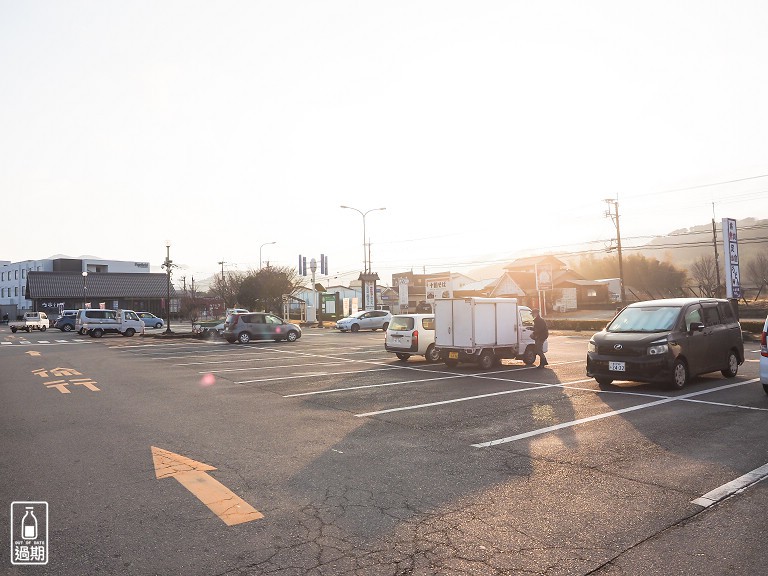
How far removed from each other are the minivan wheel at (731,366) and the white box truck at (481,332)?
5.14 m

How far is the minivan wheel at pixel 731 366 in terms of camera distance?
1242 centimetres

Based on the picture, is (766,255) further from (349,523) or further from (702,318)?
(349,523)

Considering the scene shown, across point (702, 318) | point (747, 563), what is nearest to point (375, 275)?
point (702, 318)

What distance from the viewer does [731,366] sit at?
12.5 meters

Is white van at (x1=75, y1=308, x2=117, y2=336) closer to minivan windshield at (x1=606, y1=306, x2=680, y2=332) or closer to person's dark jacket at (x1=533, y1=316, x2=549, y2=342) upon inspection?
person's dark jacket at (x1=533, y1=316, x2=549, y2=342)

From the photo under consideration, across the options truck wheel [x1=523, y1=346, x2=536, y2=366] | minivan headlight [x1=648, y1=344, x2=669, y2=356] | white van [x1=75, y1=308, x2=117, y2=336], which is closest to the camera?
Answer: minivan headlight [x1=648, y1=344, x2=669, y2=356]

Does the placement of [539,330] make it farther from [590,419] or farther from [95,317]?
[95,317]

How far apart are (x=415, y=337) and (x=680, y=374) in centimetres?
860

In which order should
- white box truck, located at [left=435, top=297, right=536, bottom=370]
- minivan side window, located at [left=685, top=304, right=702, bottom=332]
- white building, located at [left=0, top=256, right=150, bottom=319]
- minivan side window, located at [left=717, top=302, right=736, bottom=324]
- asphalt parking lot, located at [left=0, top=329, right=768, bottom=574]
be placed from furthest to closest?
white building, located at [left=0, top=256, right=150, bottom=319] < white box truck, located at [left=435, top=297, right=536, bottom=370] < minivan side window, located at [left=717, top=302, right=736, bottom=324] < minivan side window, located at [left=685, top=304, right=702, bottom=332] < asphalt parking lot, located at [left=0, top=329, right=768, bottom=574]

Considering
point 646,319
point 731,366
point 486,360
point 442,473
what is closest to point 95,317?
point 486,360

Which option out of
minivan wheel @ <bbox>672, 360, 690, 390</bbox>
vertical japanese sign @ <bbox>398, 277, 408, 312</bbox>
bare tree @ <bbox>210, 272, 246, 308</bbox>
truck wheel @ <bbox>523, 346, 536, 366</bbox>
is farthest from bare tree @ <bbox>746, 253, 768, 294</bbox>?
minivan wheel @ <bbox>672, 360, 690, 390</bbox>

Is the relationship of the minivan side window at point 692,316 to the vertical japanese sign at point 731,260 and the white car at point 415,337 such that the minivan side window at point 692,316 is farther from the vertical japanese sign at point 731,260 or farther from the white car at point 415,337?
the vertical japanese sign at point 731,260

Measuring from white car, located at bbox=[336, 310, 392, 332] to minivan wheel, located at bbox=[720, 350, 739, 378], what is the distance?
28.9m

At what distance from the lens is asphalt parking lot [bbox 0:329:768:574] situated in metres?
3.81
